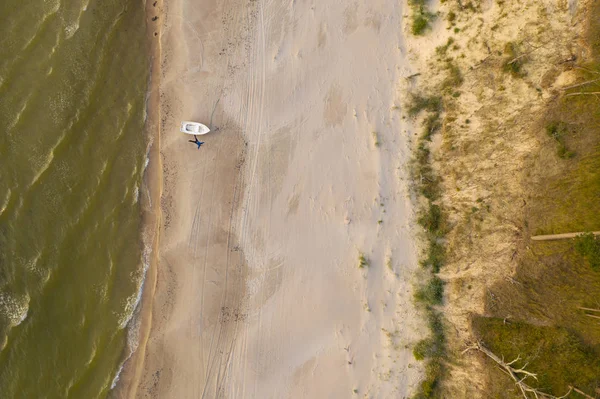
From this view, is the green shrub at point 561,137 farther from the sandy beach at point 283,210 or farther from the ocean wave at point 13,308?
the ocean wave at point 13,308

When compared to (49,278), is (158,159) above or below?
above

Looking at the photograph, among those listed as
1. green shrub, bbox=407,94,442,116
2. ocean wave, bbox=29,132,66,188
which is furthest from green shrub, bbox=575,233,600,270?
ocean wave, bbox=29,132,66,188

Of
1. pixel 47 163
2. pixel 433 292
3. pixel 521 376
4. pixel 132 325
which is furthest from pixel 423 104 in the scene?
pixel 47 163

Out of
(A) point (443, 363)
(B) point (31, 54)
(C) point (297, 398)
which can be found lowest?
(C) point (297, 398)

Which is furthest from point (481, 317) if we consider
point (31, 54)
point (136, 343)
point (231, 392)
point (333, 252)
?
point (31, 54)

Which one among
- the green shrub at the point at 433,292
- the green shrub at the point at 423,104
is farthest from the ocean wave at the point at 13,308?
the green shrub at the point at 423,104

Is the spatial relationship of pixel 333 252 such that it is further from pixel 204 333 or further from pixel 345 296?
pixel 204 333

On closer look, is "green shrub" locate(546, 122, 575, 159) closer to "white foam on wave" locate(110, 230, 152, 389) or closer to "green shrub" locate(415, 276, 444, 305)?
"green shrub" locate(415, 276, 444, 305)

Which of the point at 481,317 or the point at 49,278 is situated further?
the point at 49,278

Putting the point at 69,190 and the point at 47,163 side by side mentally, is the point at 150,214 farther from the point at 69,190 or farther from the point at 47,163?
the point at 47,163
